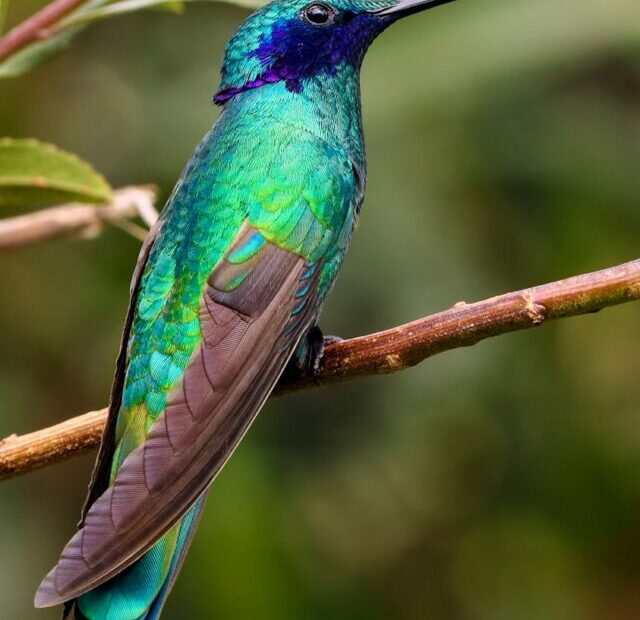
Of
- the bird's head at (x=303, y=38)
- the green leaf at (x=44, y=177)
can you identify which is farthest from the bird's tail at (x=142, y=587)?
the bird's head at (x=303, y=38)

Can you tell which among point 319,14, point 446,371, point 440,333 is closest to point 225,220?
point 440,333

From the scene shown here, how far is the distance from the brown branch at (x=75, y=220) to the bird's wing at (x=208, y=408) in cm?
59

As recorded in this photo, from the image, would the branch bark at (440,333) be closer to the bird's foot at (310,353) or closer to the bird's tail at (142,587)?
the bird's foot at (310,353)

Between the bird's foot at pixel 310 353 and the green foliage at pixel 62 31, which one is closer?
the bird's foot at pixel 310 353

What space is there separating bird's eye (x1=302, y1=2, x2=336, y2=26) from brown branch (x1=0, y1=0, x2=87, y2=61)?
74 centimetres

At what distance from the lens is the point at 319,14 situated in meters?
3.66

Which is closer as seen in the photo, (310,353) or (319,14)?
(310,353)

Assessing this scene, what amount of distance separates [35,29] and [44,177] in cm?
43

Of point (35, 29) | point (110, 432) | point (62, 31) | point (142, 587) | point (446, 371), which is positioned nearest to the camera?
point (142, 587)

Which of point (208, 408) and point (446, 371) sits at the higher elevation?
point (446, 371)

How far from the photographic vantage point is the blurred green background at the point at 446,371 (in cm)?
413

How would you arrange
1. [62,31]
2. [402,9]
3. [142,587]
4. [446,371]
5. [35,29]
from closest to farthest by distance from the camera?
[142,587] → [35,29] → [62,31] → [402,9] → [446,371]

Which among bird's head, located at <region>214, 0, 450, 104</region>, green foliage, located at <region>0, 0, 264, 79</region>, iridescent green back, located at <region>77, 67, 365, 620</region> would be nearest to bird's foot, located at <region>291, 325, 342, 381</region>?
iridescent green back, located at <region>77, 67, 365, 620</region>

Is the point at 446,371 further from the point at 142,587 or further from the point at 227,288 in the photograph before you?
the point at 142,587
